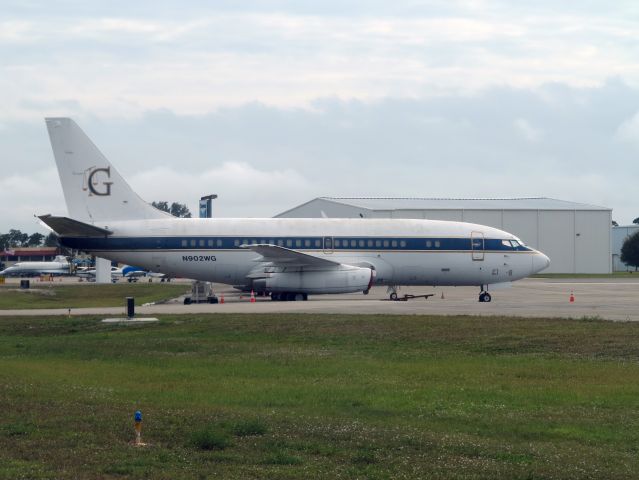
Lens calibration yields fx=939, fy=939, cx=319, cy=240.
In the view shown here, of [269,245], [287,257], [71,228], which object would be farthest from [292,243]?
[71,228]

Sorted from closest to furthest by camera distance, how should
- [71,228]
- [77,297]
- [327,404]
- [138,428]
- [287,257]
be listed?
[138,428] → [327,404] → [71,228] → [287,257] → [77,297]

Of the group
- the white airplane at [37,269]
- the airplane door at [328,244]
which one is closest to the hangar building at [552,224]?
the airplane door at [328,244]

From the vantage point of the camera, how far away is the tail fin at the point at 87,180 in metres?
41.4

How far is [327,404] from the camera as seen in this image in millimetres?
13648

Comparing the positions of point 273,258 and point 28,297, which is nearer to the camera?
point 273,258

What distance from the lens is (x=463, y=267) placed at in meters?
45.0

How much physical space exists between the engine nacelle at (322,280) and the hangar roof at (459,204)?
47.9m

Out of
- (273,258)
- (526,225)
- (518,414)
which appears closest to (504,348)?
(518,414)

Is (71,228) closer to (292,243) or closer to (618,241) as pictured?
(292,243)

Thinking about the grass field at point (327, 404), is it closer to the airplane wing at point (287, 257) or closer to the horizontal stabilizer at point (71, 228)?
the horizontal stabilizer at point (71, 228)

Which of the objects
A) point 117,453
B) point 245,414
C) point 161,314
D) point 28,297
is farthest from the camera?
point 28,297

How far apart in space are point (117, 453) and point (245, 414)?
276 cm

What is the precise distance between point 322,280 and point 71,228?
36.8 feet

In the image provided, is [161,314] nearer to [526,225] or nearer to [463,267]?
[463,267]
